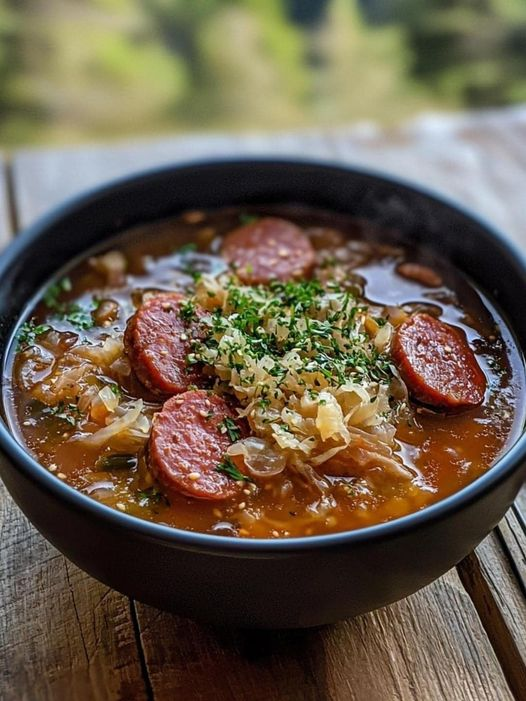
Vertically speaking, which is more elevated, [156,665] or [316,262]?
[316,262]

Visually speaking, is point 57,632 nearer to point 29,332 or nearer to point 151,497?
point 151,497

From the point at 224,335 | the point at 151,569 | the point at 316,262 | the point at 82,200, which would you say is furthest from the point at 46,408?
the point at 316,262

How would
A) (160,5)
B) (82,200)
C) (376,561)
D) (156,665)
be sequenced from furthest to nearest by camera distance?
(160,5) → (82,200) → (156,665) → (376,561)

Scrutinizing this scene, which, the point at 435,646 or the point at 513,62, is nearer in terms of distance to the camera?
the point at 435,646

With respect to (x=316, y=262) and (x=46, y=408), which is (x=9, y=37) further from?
(x=46, y=408)

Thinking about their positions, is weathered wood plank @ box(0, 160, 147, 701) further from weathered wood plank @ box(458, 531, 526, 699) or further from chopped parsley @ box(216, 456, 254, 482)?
weathered wood plank @ box(458, 531, 526, 699)

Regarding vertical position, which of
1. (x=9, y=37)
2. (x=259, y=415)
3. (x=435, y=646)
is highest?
(x=259, y=415)

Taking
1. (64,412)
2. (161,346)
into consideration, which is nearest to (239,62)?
(161,346)

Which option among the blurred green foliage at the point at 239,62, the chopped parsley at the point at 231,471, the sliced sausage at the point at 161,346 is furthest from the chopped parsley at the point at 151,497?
the blurred green foliage at the point at 239,62

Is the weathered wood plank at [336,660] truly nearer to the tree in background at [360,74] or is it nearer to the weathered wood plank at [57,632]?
the weathered wood plank at [57,632]
